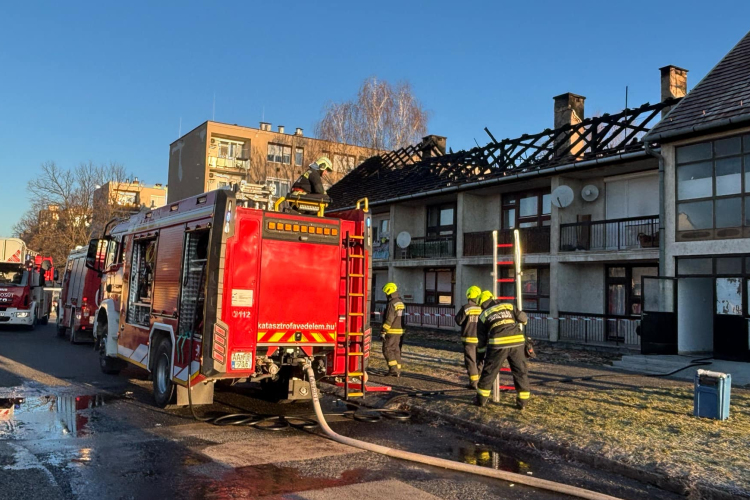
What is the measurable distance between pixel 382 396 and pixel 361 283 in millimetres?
2223

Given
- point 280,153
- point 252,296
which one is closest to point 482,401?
point 252,296

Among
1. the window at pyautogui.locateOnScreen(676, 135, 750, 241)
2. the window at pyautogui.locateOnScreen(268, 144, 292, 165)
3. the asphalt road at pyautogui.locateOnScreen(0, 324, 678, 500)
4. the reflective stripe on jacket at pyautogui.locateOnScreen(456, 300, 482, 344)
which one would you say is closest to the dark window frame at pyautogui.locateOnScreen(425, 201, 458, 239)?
the window at pyautogui.locateOnScreen(676, 135, 750, 241)

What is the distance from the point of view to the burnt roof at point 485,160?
18.8 metres

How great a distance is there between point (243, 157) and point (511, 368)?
1544 inches

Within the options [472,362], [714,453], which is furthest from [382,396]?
[714,453]

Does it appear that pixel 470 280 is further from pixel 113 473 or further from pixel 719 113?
pixel 113 473

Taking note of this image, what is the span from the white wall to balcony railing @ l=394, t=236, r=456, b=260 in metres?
9.94

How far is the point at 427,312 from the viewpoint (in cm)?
2461

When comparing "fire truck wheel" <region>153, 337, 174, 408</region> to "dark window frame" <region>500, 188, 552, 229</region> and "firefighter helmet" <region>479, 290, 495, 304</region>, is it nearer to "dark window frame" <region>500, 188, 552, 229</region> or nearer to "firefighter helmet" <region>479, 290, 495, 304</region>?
"firefighter helmet" <region>479, 290, 495, 304</region>

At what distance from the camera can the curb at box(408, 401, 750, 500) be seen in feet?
17.7

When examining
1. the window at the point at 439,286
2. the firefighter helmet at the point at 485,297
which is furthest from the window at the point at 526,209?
the firefighter helmet at the point at 485,297

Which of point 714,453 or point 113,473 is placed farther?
point 714,453

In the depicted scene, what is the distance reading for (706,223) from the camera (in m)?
14.8

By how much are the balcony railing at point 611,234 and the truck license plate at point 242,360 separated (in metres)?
12.9
